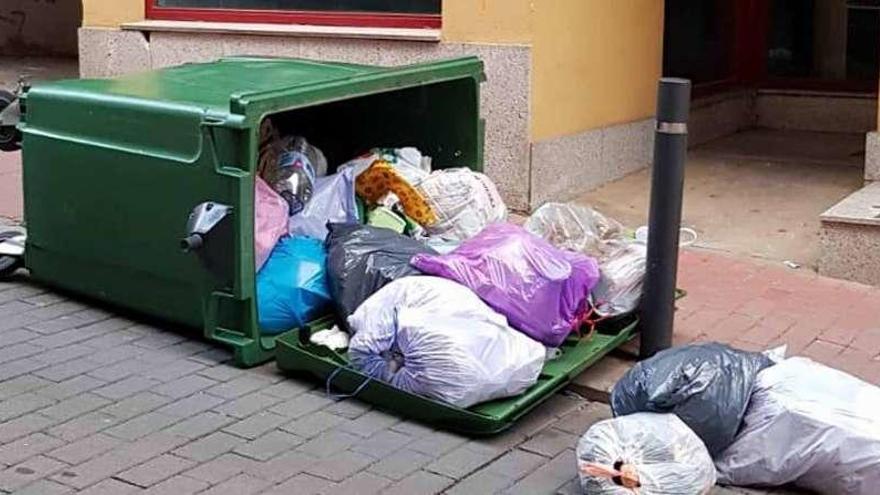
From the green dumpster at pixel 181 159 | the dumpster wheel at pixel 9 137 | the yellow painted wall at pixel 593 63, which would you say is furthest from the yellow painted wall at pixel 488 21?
the dumpster wheel at pixel 9 137

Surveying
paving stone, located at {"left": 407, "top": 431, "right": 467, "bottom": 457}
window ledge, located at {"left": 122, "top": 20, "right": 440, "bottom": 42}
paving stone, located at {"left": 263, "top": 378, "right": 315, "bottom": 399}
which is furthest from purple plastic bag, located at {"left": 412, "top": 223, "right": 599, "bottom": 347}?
window ledge, located at {"left": 122, "top": 20, "right": 440, "bottom": 42}

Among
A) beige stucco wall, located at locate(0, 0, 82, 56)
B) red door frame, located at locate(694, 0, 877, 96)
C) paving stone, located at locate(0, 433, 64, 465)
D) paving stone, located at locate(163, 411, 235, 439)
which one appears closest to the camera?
paving stone, located at locate(0, 433, 64, 465)

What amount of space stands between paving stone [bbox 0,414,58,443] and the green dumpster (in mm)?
832

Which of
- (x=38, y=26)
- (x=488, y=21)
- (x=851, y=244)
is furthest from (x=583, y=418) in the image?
(x=38, y=26)

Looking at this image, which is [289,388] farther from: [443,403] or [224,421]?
[443,403]

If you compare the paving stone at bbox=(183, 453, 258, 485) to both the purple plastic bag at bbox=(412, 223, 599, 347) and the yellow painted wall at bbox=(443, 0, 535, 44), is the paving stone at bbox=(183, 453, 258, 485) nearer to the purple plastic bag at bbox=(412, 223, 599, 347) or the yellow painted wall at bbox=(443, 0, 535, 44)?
the purple plastic bag at bbox=(412, 223, 599, 347)

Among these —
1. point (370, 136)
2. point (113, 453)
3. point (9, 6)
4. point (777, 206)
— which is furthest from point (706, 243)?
point (9, 6)

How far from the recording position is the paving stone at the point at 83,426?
14.8ft

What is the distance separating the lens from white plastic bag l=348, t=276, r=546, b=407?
4578 millimetres

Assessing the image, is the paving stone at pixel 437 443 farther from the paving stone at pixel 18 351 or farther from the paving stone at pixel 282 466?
the paving stone at pixel 18 351

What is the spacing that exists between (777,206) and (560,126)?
56.2 inches

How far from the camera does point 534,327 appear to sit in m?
4.94

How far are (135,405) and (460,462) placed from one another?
128 cm

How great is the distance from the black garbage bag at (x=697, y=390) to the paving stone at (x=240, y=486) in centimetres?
125
